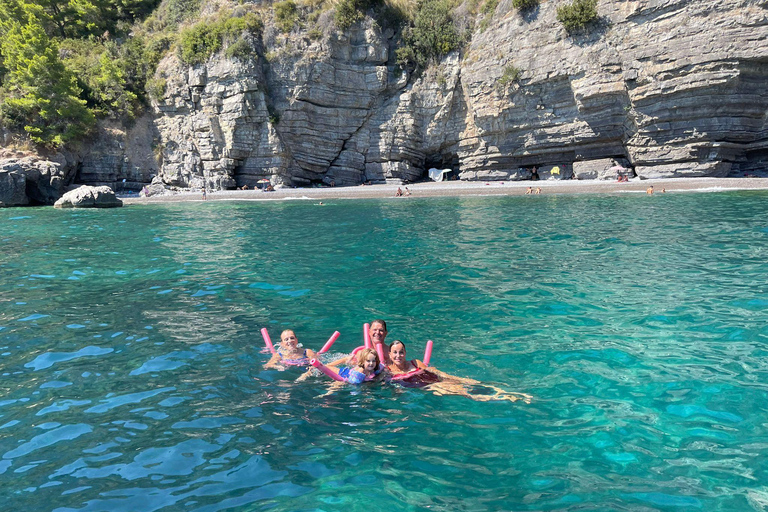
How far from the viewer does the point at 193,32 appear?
38.7 m

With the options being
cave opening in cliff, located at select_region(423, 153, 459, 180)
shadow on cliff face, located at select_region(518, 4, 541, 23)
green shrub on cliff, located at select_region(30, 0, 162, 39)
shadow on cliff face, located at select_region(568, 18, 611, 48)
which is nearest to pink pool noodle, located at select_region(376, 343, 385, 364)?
shadow on cliff face, located at select_region(568, 18, 611, 48)

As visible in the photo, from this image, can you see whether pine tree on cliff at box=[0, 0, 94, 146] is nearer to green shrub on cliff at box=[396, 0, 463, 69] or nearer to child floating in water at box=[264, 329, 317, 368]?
green shrub on cliff at box=[396, 0, 463, 69]

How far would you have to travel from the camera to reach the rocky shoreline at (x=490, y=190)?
25.3 metres

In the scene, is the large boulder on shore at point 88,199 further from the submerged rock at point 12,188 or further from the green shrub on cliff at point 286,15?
the green shrub on cliff at point 286,15

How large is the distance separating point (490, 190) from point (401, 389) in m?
26.2

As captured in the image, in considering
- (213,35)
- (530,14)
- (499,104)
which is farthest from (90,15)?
(530,14)

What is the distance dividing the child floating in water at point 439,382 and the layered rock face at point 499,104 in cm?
2682

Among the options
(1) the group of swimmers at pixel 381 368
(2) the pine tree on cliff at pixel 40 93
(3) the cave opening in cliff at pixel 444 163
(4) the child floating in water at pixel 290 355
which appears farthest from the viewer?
(3) the cave opening in cliff at pixel 444 163

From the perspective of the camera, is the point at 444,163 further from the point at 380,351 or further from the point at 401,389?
the point at 401,389

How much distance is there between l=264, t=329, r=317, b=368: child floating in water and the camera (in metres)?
6.27

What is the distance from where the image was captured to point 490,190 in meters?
30.5

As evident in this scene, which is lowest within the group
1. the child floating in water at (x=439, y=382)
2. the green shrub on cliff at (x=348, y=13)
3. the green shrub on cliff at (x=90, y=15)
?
the child floating in water at (x=439, y=382)

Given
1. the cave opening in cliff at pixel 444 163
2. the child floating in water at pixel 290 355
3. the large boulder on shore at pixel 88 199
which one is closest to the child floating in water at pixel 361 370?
the child floating in water at pixel 290 355

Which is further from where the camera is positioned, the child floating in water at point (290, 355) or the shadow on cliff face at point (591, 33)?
the shadow on cliff face at point (591, 33)
